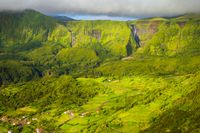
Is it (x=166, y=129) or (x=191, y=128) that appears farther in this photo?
(x=166, y=129)

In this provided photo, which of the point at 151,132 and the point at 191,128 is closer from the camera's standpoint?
the point at 191,128

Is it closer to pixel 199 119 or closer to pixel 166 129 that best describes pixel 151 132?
pixel 166 129

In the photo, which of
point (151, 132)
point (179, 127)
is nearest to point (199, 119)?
point (179, 127)

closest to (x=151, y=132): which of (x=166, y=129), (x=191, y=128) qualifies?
(x=166, y=129)

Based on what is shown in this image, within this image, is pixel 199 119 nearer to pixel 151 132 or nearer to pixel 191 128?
pixel 191 128

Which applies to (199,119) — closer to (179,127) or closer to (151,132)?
(179,127)
